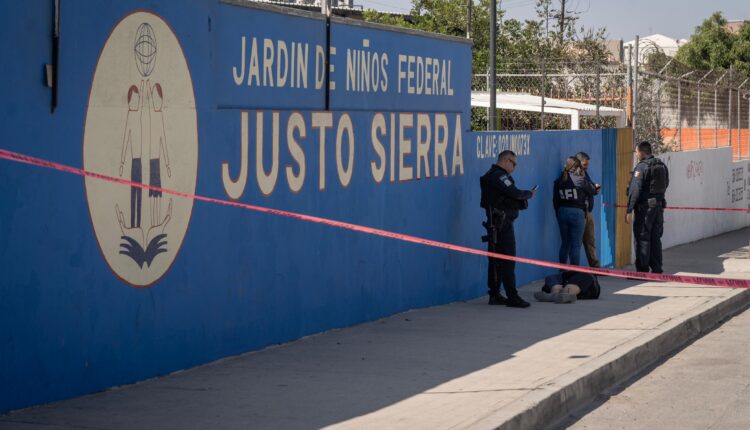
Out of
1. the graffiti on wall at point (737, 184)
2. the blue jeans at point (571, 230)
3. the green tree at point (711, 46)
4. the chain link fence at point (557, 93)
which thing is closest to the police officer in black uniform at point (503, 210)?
the blue jeans at point (571, 230)

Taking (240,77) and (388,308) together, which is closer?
(240,77)

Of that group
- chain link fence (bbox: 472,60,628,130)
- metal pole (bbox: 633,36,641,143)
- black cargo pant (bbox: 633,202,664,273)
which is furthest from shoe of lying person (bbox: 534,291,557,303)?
chain link fence (bbox: 472,60,628,130)

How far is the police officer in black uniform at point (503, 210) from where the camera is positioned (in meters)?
13.0

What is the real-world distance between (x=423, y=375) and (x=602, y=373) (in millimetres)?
1467

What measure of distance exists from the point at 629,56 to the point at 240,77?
11.0 m

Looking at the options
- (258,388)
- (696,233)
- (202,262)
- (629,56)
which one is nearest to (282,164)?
(202,262)

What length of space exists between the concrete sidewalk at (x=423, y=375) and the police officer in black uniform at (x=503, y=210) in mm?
375

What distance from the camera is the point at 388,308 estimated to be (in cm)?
1218

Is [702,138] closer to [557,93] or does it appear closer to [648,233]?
[557,93]

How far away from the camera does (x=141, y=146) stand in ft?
26.9

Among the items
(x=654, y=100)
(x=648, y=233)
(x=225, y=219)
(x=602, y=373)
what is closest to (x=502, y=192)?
(x=602, y=373)

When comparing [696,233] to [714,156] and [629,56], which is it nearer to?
[714,156]

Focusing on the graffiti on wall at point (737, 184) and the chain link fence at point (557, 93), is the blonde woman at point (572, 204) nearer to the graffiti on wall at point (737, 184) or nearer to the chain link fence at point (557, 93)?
the chain link fence at point (557, 93)

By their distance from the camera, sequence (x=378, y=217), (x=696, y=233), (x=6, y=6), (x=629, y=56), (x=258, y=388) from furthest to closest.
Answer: (x=696, y=233) < (x=629, y=56) < (x=378, y=217) < (x=258, y=388) < (x=6, y=6)
